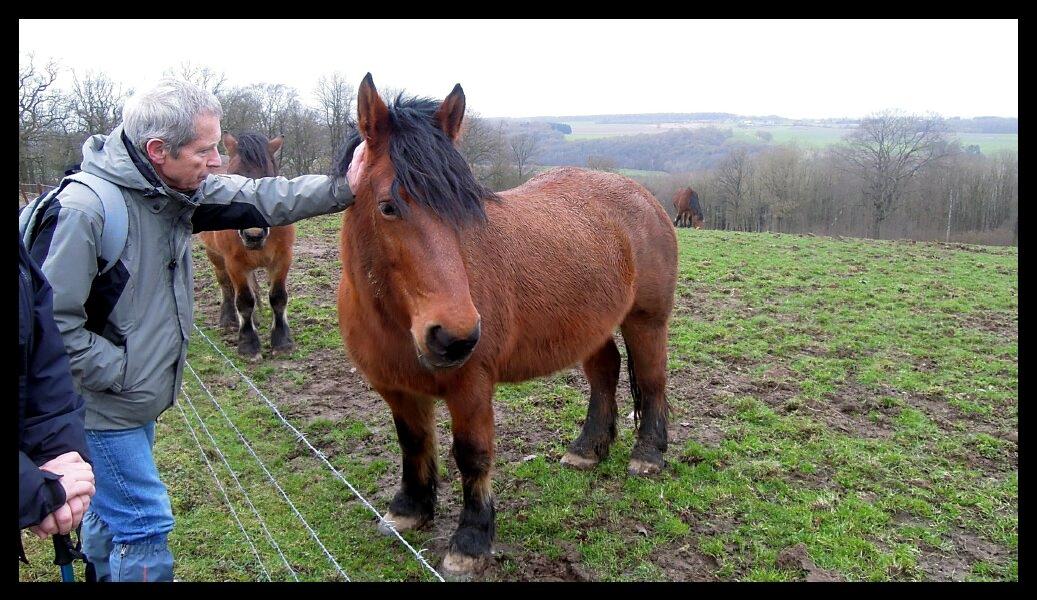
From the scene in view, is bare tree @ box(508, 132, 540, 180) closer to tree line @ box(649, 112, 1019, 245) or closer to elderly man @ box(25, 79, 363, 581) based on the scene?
tree line @ box(649, 112, 1019, 245)

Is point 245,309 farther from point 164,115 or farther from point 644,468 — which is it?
point 164,115

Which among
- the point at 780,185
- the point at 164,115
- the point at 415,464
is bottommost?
the point at 415,464

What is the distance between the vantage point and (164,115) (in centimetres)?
215

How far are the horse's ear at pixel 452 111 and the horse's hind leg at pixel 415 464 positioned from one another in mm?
1516

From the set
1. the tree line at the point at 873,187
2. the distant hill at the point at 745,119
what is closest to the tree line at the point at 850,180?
the tree line at the point at 873,187

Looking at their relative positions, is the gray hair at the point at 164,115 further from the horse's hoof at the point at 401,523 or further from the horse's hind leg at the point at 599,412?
the horse's hind leg at the point at 599,412

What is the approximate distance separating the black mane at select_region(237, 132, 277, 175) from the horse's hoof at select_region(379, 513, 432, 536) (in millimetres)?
4328

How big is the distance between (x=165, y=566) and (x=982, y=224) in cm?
3916

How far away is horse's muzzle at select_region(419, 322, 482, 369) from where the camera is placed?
8.00ft

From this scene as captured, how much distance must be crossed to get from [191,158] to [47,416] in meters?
1.03

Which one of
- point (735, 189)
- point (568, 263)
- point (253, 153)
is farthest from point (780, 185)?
point (568, 263)

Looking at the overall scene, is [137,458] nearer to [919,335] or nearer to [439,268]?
[439,268]

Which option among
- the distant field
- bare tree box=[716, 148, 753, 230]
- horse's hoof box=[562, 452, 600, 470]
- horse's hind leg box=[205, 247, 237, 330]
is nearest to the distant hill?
the distant field
